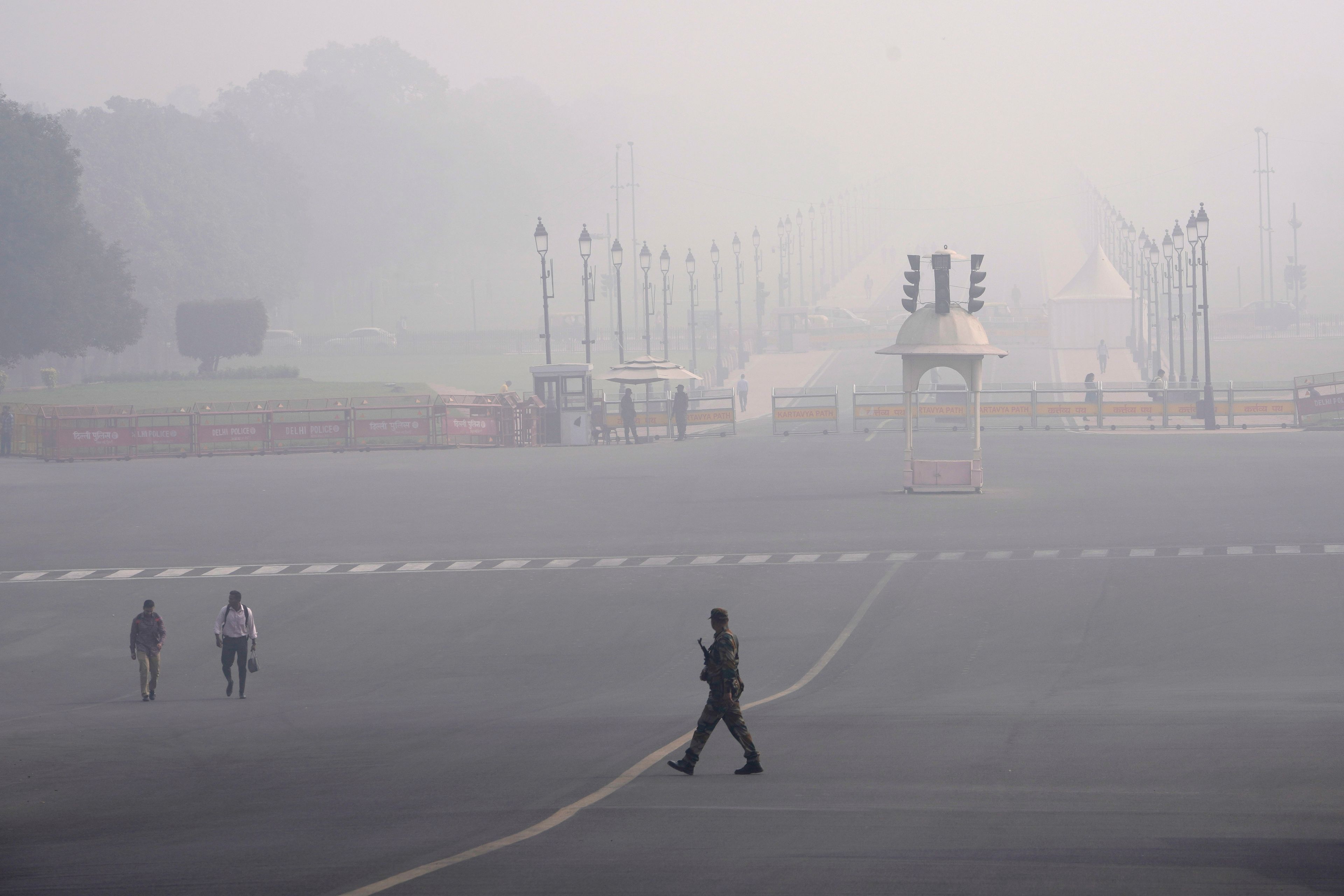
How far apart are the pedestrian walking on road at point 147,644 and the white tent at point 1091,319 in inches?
2729

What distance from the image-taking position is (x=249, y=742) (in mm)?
13023

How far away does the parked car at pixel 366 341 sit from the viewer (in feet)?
317


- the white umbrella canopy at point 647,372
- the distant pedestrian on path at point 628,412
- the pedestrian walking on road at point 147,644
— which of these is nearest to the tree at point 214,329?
the white umbrella canopy at point 647,372

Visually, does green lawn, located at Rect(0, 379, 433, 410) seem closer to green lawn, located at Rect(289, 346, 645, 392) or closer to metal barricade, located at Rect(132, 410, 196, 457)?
green lawn, located at Rect(289, 346, 645, 392)

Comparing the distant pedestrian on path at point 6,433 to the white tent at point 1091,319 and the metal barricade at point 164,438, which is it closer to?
the metal barricade at point 164,438

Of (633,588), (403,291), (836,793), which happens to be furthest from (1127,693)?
(403,291)

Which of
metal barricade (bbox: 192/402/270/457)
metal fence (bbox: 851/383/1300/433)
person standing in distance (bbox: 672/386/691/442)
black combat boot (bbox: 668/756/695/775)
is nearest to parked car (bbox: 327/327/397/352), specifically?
→ metal fence (bbox: 851/383/1300/433)

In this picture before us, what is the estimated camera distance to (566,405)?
4034cm

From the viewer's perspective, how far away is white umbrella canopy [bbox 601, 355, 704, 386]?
43594 millimetres

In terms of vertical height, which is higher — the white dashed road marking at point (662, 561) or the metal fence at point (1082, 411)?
the metal fence at point (1082, 411)

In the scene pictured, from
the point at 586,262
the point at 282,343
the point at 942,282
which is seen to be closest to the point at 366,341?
the point at 282,343

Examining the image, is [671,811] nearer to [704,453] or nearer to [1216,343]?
[704,453]

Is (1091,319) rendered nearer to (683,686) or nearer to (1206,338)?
(1206,338)

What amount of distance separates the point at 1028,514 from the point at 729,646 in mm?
15072
